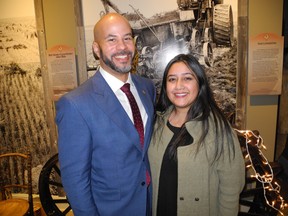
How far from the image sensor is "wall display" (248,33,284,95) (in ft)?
8.10

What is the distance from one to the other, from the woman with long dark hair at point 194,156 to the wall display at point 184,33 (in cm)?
128

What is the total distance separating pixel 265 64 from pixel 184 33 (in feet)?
3.16

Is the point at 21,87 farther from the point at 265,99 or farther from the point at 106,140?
the point at 265,99

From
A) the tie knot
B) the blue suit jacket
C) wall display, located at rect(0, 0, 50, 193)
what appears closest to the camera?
the blue suit jacket

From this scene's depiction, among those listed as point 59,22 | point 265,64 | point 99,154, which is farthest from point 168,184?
point 59,22

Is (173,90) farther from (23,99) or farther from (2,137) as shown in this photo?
(2,137)

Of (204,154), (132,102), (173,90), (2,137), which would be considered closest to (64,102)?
(132,102)

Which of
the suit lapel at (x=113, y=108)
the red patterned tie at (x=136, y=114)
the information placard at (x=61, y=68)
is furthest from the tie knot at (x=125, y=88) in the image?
the information placard at (x=61, y=68)

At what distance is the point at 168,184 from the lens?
4.37ft

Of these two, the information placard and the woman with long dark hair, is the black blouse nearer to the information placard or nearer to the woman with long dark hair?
the woman with long dark hair

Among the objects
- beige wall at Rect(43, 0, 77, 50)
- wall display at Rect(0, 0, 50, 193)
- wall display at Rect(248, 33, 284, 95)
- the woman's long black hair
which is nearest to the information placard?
beige wall at Rect(43, 0, 77, 50)

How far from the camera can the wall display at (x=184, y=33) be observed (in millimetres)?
2492

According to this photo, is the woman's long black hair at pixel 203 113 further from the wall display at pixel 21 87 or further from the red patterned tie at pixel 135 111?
the wall display at pixel 21 87

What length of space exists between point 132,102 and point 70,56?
164 centimetres
